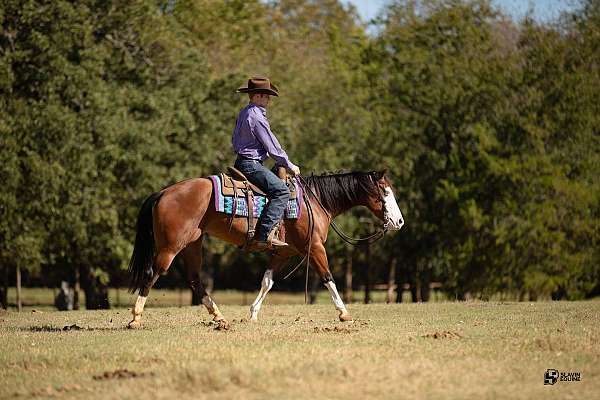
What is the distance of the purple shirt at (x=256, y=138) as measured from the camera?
13.9 meters

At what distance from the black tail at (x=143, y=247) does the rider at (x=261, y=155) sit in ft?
4.65

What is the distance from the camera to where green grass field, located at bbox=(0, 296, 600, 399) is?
898 cm

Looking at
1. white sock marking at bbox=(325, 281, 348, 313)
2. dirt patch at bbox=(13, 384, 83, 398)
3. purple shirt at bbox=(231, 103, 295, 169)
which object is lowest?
dirt patch at bbox=(13, 384, 83, 398)

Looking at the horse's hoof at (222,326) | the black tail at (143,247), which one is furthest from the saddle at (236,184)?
the horse's hoof at (222,326)

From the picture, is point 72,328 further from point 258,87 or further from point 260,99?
→ point 258,87

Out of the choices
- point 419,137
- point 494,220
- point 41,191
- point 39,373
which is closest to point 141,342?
point 39,373

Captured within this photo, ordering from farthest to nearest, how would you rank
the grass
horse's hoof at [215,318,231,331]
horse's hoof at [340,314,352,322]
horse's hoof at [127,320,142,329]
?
the grass
horse's hoof at [340,314,352,322]
horse's hoof at [127,320,142,329]
horse's hoof at [215,318,231,331]

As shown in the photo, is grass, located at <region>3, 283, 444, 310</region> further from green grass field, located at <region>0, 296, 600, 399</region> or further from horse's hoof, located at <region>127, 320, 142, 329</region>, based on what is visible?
green grass field, located at <region>0, 296, 600, 399</region>

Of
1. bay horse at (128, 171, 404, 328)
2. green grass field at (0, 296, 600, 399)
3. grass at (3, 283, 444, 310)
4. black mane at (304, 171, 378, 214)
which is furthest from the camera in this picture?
grass at (3, 283, 444, 310)

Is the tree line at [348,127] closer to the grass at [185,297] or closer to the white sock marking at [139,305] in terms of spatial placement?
the grass at [185,297]

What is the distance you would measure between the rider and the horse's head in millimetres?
1618

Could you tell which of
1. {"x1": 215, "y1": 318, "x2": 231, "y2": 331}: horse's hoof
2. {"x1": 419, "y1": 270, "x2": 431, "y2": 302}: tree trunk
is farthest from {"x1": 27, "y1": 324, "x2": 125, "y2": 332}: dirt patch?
{"x1": 419, "y1": 270, "x2": 431, "y2": 302}: tree trunk

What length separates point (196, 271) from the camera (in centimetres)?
1427

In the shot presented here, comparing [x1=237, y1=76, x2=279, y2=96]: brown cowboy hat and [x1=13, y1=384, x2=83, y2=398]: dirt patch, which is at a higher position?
[x1=237, y1=76, x2=279, y2=96]: brown cowboy hat
